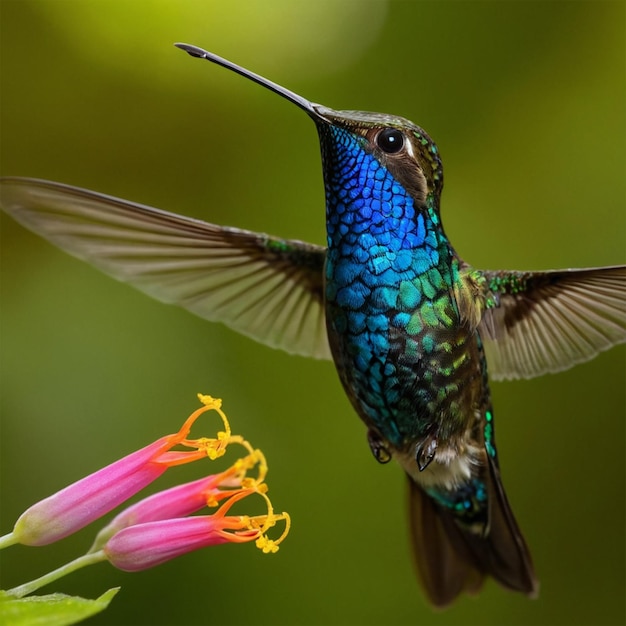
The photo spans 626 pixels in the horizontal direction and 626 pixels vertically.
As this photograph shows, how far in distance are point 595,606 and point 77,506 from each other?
2240mm

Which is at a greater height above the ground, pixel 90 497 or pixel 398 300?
pixel 398 300

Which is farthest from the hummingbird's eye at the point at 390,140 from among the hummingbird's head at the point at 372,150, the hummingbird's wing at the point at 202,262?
the hummingbird's wing at the point at 202,262

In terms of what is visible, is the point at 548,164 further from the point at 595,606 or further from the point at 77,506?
the point at 77,506

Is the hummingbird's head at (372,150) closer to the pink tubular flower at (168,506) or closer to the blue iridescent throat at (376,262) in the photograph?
the blue iridescent throat at (376,262)

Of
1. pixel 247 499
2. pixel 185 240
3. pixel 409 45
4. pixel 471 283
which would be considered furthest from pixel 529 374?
pixel 409 45

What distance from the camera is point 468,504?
1866 millimetres

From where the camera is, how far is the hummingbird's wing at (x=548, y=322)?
167cm

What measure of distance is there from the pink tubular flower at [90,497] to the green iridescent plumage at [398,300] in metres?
0.38

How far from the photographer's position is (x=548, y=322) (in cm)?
174

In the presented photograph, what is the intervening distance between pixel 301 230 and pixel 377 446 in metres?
1.35

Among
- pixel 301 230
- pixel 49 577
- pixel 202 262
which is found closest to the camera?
pixel 49 577

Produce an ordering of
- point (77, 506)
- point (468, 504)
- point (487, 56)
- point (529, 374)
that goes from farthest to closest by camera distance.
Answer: point (487, 56) → point (468, 504) → point (529, 374) → point (77, 506)

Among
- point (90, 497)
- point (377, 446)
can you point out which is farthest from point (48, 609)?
point (377, 446)

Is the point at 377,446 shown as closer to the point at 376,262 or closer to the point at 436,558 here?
the point at 376,262
